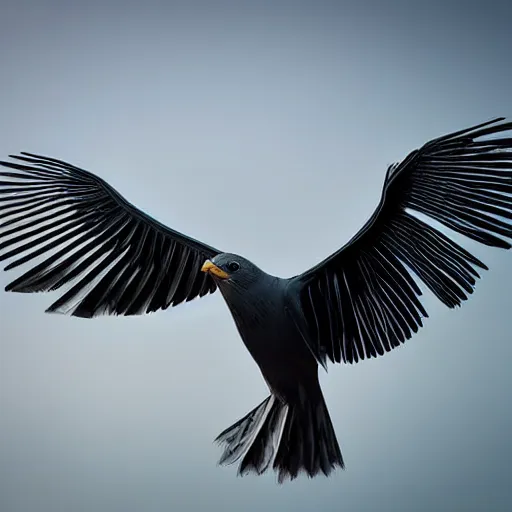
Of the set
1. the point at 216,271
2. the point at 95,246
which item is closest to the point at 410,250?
the point at 216,271

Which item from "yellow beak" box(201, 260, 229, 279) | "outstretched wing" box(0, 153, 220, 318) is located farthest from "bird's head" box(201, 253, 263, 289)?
"outstretched wing" box(0, 153, 220, 318)

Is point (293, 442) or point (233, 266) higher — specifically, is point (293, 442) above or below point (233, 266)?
below

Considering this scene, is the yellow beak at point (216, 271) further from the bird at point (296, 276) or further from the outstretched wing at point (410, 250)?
the outstretched wing at point (410, 250)

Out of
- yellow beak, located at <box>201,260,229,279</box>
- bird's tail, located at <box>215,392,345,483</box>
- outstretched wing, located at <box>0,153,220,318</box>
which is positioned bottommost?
bird's tail, located at <box>215,392,345,483</box>

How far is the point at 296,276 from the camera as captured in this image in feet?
4.02

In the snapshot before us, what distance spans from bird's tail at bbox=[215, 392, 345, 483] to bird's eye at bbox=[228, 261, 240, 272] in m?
0.22

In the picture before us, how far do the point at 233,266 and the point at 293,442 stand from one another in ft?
0.95

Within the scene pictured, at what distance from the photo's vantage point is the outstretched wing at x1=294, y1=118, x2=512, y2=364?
112cm

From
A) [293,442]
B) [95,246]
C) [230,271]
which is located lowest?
[293,442]

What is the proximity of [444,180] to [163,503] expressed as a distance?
29.0 inches

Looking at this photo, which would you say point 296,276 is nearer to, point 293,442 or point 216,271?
point 216,271

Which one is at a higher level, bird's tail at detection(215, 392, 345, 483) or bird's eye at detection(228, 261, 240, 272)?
bird's eye at detection(228, 261, 240, 272)

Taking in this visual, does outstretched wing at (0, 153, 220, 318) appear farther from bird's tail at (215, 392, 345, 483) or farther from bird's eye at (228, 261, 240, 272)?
bird's tail at (215, 392, 345, 483)

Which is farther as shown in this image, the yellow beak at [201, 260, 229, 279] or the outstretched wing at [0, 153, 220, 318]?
the outstretched wing at [0, 153, 220, 318]
